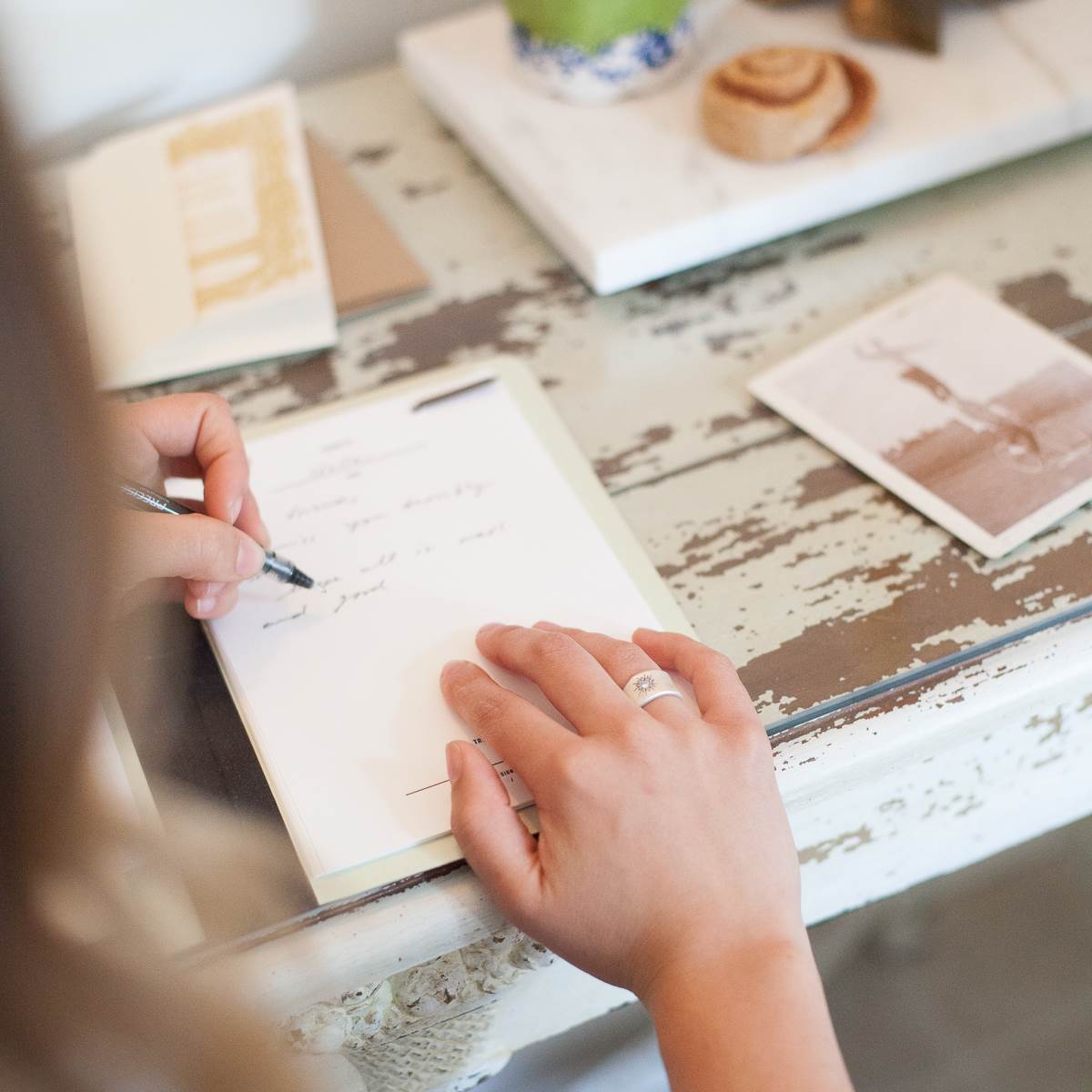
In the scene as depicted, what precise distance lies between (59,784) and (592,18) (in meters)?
0.74

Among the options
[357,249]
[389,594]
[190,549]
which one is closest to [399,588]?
[389,594]

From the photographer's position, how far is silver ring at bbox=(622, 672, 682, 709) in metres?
0.50

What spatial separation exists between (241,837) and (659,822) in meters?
0.19

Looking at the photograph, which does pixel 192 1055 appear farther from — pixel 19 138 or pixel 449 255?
pixel 449 255

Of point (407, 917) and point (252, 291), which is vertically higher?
point (252, 291)

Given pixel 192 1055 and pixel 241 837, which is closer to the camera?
pixel 192 1055

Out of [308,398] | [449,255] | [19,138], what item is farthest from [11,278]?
[449,255]

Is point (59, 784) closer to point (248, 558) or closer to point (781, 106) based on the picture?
A: point (248, 558)

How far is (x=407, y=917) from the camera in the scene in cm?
50

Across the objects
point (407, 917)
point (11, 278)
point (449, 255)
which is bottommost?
point (407, 917)

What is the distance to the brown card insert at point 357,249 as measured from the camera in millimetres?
803

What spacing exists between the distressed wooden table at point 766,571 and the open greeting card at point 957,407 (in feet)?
0.05

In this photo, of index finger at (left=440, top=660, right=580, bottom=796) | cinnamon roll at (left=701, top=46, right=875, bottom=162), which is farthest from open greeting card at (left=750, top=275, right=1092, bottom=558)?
index finger at (left=440, top=660, right=580, bottom=796)

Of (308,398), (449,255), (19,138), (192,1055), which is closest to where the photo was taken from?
(19,138)
